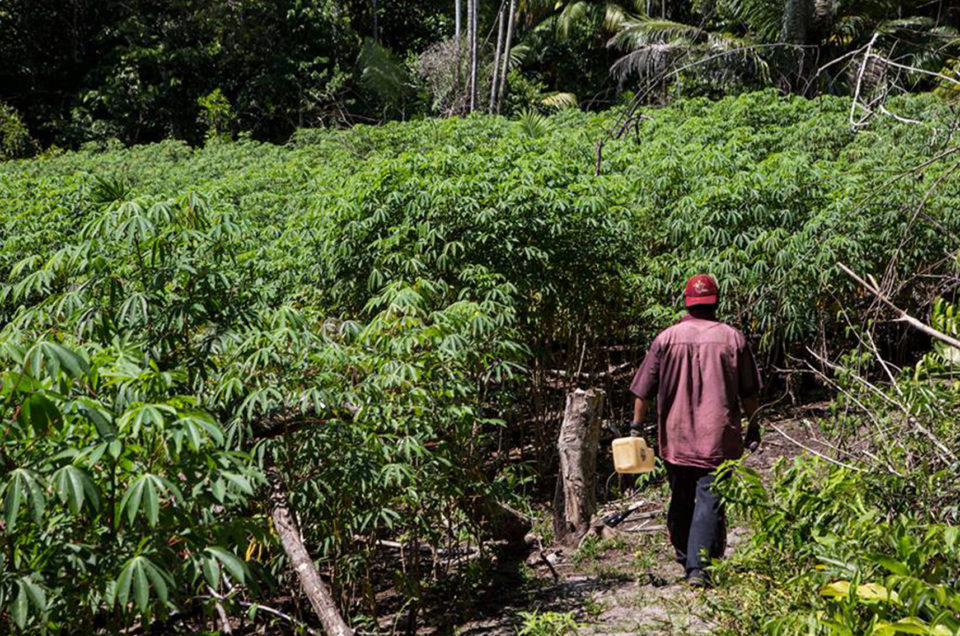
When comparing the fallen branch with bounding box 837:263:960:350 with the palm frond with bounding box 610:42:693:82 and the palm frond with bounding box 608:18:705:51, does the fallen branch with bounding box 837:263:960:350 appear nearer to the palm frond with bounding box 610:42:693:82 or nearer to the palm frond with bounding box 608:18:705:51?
the palm frond with bounding box 610:42:693:82

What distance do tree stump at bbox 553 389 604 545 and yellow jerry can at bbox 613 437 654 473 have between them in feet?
4.29

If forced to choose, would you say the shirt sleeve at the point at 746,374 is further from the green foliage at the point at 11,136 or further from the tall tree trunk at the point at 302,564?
the green foliage at the point at 11,136

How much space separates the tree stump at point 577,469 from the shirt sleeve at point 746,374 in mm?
1435

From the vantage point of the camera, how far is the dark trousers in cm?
384

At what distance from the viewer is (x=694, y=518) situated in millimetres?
3898

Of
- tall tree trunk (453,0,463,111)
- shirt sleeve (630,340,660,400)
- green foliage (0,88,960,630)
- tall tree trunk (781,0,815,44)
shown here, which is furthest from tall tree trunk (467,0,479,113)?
shirt sleeve (630,340,660,400)

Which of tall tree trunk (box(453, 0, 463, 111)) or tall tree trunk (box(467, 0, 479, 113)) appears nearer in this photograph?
tall tree trunk (box(467, 0, 479, 113))

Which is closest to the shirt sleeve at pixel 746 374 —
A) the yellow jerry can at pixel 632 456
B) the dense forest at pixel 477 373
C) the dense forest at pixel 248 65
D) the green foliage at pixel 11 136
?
the dense forest at pixel 477 373

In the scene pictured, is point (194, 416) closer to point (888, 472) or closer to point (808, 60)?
point (888, 472)

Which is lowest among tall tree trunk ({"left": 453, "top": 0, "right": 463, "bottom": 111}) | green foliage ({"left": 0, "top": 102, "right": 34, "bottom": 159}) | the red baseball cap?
the red baseball cap

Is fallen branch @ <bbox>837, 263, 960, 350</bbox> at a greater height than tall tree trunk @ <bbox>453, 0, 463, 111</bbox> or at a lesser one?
lesser

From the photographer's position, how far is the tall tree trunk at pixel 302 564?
3.37 meters

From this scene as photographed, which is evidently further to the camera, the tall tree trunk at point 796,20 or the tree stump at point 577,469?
the tall tree trunk at point 796,20

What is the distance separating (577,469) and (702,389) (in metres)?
1.53
